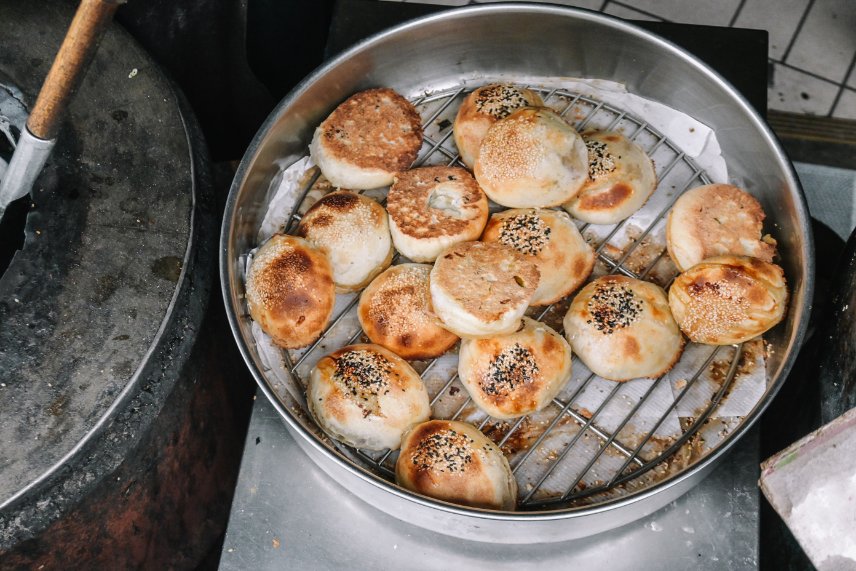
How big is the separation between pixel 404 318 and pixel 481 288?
238mm

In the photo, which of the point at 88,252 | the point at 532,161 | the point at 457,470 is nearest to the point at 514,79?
the point at 532,161

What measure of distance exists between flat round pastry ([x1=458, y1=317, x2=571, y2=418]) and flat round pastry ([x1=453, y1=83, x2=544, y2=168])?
23.4 inches

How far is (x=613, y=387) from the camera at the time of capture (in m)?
2.05

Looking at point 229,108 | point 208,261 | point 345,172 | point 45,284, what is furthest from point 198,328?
point 229,108

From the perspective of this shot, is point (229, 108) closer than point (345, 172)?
No

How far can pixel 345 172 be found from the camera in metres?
2.20

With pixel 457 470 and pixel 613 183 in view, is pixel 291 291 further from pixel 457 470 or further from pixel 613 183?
pixel 613 183

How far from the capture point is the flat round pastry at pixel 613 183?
2.13 metres

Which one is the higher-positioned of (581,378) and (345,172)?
(345,172)

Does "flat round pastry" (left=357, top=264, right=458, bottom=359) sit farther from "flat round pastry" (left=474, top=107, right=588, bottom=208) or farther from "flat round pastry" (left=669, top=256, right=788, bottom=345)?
"flat round pastry" (left=669, top=256, right=788, bottom=345)

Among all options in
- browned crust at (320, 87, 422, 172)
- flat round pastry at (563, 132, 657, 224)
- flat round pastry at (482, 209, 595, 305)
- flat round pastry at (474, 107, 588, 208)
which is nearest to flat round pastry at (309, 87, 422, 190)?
browned crust at (320, 87, 422, 172)

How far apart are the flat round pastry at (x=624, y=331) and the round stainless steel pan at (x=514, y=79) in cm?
29

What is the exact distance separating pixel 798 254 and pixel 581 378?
68 cm

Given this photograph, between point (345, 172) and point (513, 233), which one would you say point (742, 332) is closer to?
point (513, 233)
